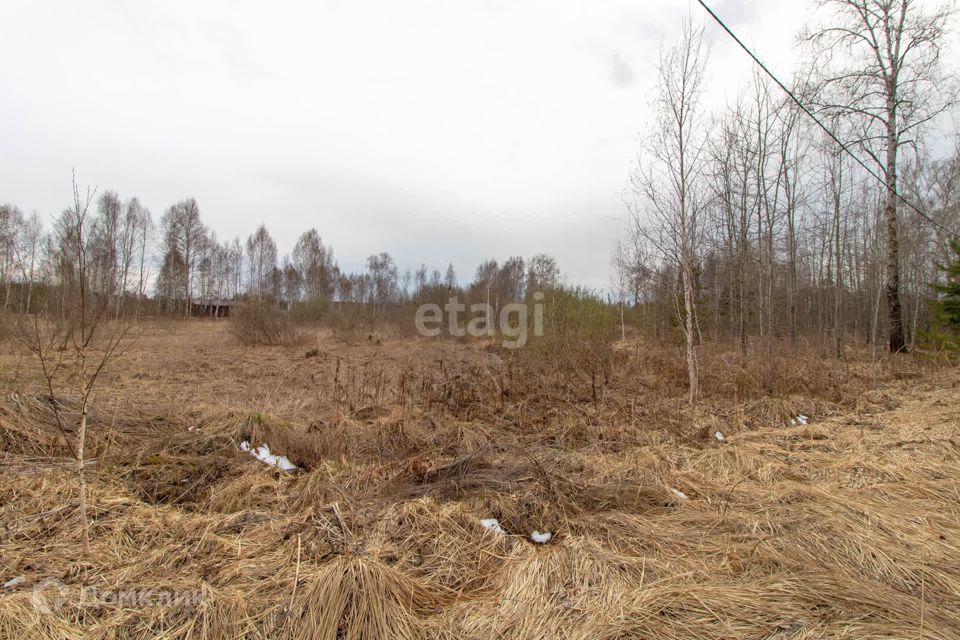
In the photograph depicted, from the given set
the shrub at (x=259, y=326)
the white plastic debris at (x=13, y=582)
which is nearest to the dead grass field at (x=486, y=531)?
the white plastic debris at (x=13, y=582)

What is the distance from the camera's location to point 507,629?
1897 mm

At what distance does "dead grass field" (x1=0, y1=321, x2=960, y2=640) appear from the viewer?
1893 millimetres

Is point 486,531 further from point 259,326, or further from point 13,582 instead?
point 259,326

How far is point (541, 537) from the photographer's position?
9.02 feet

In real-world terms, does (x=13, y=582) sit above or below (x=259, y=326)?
below

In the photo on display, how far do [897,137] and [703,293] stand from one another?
386 inches

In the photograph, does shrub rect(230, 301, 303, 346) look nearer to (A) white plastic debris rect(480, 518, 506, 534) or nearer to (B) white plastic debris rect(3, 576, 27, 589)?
(B) white plastic debris rect(3, 576, 27, 589)

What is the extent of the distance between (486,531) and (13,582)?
8.47 feet

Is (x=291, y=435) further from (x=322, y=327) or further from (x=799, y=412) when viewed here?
(x=322, y=327)

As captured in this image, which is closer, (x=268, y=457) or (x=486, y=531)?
(x=486, y=531)

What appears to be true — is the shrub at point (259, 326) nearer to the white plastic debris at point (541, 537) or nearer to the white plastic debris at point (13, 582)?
the white plastic debris at point (13, 582)

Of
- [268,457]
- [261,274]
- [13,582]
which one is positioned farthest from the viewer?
[261,274]

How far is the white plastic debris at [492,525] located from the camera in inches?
112

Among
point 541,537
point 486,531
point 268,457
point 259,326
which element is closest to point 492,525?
point 486,531
